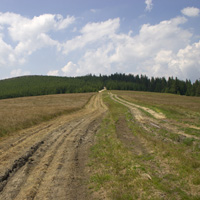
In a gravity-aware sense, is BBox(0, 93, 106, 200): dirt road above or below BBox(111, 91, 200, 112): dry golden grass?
below

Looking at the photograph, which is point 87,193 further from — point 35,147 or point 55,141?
point 55,141

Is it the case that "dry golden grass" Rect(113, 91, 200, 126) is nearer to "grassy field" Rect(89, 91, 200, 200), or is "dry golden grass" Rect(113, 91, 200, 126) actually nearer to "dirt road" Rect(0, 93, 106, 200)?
"grassy field" Rect(89, 91, 200, 200)

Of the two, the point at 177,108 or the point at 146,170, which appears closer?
the point at 146,170

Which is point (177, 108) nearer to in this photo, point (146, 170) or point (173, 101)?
point (173, 101)

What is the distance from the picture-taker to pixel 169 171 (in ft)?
24.2

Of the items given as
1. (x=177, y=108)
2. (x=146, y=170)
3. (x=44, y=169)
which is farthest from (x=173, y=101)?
(x=44, y=169)

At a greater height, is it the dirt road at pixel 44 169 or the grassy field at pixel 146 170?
the grassy field at pixel 146 170

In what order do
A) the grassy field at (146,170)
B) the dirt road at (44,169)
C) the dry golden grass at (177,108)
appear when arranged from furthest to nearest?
the dry golden grass at (177,108) → the dirt road at (44,169) → the grassy field at (146,170)

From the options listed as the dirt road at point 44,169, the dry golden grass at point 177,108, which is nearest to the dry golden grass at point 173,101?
the dry golden grass at point 177,108

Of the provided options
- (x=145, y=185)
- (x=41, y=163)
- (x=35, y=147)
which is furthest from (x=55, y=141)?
(x=145, y=185)

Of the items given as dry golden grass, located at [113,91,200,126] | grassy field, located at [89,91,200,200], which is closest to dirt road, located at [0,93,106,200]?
grassy field, located at [89,91,200,200]

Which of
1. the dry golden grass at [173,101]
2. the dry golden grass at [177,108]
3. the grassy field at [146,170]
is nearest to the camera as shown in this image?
the grassy field at [146,170]

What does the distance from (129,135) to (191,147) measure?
16.4ft

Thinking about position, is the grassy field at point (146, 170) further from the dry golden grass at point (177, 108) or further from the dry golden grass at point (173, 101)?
the dry golden grass at point (173, 101)
